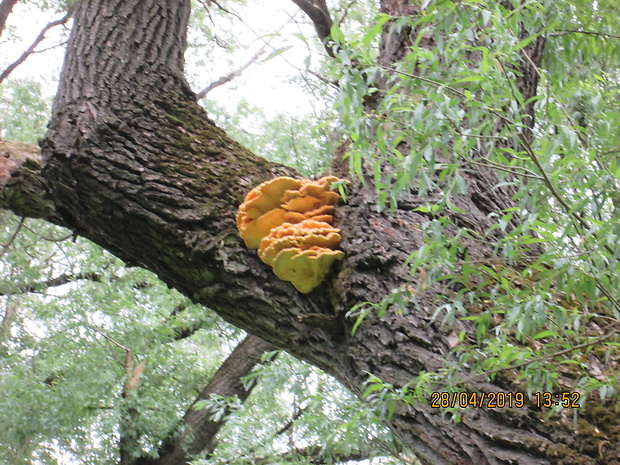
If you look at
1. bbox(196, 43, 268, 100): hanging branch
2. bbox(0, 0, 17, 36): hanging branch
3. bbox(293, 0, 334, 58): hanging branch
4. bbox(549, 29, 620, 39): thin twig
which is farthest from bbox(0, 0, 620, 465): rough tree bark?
bbox(196, 43, 268, 100): hanging branch

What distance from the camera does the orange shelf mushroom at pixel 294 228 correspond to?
77.5 inches

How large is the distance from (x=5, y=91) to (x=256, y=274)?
24.2 feet

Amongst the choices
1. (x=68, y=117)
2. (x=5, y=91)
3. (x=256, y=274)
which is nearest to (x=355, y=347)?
(x=256, y=274)

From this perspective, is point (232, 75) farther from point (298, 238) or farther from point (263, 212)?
point (298, 238)

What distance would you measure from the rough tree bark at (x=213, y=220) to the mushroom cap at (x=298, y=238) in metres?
0.07

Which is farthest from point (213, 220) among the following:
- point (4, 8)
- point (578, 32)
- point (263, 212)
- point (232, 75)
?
point (232, 75)

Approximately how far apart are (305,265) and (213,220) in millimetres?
495

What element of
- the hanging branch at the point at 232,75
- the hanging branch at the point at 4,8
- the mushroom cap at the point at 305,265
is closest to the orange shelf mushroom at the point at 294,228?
the mushroom cap at the point at 305,265

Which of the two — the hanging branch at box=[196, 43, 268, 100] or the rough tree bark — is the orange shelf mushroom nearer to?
the rough tree bark

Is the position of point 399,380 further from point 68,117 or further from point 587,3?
point 68,117

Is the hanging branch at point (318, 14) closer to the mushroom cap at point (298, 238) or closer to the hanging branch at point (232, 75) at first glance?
the mushroom cap at point (298, 238)

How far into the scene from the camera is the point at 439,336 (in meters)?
1.76

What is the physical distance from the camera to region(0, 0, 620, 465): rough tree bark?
159 cm

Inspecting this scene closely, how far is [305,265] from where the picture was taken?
1.97 m
